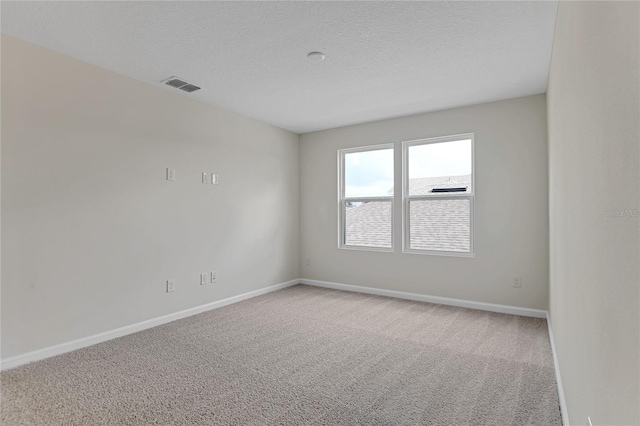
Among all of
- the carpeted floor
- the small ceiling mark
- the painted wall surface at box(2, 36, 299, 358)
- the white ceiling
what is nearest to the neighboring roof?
the carpeted floor

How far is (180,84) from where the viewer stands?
3.56 m

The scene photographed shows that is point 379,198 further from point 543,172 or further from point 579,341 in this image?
point 579,341

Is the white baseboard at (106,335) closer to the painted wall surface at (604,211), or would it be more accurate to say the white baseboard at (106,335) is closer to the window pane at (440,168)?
the window pane at (440,168)

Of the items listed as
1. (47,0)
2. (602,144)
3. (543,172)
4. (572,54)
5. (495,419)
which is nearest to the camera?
(602,144)

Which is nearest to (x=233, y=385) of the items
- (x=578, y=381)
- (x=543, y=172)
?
(x=578, y=381)

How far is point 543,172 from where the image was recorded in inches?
150

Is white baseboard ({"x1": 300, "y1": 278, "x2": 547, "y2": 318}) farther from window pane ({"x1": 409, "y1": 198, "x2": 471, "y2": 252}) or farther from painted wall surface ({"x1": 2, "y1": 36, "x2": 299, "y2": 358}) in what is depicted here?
painted wall surface ({"x1": 2, "y1": 36, "x2": 299, "y2": 358})

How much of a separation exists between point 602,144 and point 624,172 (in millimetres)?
297

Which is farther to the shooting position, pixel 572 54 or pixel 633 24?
pixel 572 54

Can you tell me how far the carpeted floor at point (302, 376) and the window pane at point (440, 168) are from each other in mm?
1698

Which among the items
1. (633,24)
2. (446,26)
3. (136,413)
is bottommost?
(136,413)

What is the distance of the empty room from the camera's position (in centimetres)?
157

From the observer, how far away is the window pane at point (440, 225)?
4355mm

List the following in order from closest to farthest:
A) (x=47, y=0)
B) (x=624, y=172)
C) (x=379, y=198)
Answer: (x=624, y=172) → (x=47, y=0) → (x=379, y=198)
